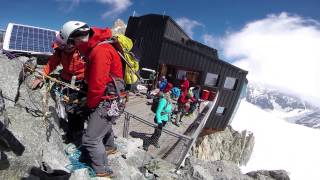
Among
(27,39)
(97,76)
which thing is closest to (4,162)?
(97,76)

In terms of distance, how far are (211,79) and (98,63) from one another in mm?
28266

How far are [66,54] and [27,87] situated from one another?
133 cm

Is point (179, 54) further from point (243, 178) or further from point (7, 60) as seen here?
point (7, 60)

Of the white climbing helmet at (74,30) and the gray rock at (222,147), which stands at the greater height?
the white climbing helmet at (74,30)

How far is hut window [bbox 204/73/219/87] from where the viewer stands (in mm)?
32594

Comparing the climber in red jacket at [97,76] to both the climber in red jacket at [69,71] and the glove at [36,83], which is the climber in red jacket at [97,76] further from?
the glove at [36,83]

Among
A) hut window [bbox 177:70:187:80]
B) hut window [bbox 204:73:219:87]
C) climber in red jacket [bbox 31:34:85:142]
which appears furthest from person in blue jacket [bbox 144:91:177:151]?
hut window [bbox 177:70:187:80]

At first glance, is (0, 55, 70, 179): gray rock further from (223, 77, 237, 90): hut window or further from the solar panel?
(223, 77, 237, 90): hut window

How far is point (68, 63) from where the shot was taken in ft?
24.5

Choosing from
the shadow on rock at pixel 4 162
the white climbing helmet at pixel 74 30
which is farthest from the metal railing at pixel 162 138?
the shadow on rock at pixel 4 162

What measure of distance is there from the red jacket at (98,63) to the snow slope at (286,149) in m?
69.4

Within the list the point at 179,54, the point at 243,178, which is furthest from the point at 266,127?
the point at 243,178

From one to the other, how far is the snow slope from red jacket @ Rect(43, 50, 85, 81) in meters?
67.9

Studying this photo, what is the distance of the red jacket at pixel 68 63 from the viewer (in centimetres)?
743
